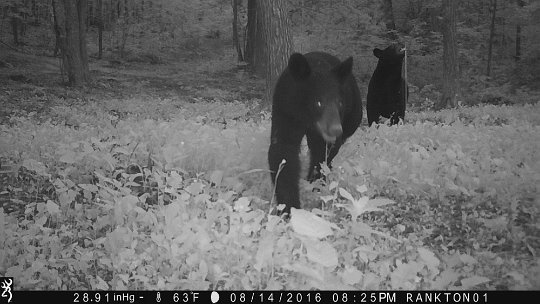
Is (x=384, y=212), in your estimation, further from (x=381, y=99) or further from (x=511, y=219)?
(x=381, y=99)

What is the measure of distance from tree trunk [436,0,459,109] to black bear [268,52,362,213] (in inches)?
423

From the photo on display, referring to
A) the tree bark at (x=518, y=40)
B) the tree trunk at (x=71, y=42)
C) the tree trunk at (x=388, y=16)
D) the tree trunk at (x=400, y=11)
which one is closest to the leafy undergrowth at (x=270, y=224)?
the tree trunk at (x=71, y=42)

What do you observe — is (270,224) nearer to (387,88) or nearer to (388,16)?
(387,88)

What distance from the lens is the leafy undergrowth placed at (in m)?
3.21

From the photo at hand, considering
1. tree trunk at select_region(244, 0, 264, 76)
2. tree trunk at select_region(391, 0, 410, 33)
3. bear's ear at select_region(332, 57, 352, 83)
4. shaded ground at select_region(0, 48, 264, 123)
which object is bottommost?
shaded ground at select_region(0, 48, 264, 123)

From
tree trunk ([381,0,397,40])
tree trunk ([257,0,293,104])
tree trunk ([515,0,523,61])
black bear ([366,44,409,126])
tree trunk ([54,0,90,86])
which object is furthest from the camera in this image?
tree trunk ([381,0,397,40])

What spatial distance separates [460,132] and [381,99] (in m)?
2.82

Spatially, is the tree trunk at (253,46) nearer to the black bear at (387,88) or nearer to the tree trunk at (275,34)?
the tree trunk at (275,34)

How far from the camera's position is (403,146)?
6484mm

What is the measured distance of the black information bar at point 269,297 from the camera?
9.38 ft

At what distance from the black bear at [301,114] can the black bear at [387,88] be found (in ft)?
15.5

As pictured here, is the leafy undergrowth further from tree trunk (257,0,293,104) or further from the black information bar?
tree trunk (257,0,293,104)

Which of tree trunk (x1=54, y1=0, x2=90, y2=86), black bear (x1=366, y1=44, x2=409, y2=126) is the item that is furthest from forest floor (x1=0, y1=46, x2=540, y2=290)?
tree trunk (x1=54, y1=0, x2=90, y2=86)

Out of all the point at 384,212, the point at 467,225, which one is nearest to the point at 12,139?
the point at 384,212
